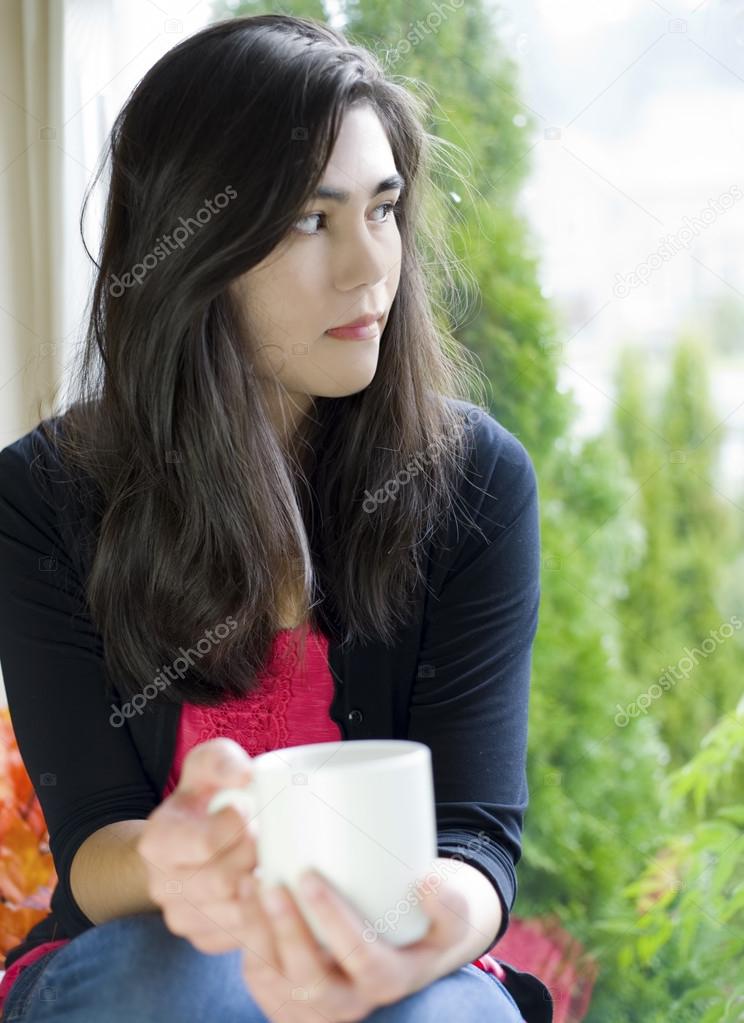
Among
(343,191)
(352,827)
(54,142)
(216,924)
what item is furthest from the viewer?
(54,142)

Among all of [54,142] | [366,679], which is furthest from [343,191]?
[54,142]

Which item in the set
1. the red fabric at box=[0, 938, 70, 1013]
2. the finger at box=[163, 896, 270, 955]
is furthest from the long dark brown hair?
the finger at box=[163, 896, 270, 955]

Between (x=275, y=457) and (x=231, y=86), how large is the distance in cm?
32

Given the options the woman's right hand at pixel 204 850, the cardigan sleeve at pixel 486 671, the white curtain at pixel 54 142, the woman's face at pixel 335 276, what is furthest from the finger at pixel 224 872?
the white curtain at pixel 54 142

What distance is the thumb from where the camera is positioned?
27.0 inches

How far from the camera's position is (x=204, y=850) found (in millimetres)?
708

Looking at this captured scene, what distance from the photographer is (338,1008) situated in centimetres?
71

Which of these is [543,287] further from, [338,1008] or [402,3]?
[338,1008]

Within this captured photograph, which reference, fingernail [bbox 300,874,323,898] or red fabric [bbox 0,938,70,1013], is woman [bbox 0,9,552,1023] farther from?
fingernail [bbox 300,874,323,898]

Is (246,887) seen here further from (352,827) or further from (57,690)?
(57,690)

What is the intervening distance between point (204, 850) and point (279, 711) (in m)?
0.39

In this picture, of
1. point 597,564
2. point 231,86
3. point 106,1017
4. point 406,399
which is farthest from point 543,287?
point 106,1017

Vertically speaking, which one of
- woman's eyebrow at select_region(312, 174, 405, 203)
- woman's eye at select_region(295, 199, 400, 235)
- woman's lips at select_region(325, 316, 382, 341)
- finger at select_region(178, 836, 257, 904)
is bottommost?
finger at select_region(178, 836, 257, 904)

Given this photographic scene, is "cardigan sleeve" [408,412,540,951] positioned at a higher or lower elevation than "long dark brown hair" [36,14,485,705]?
lower
